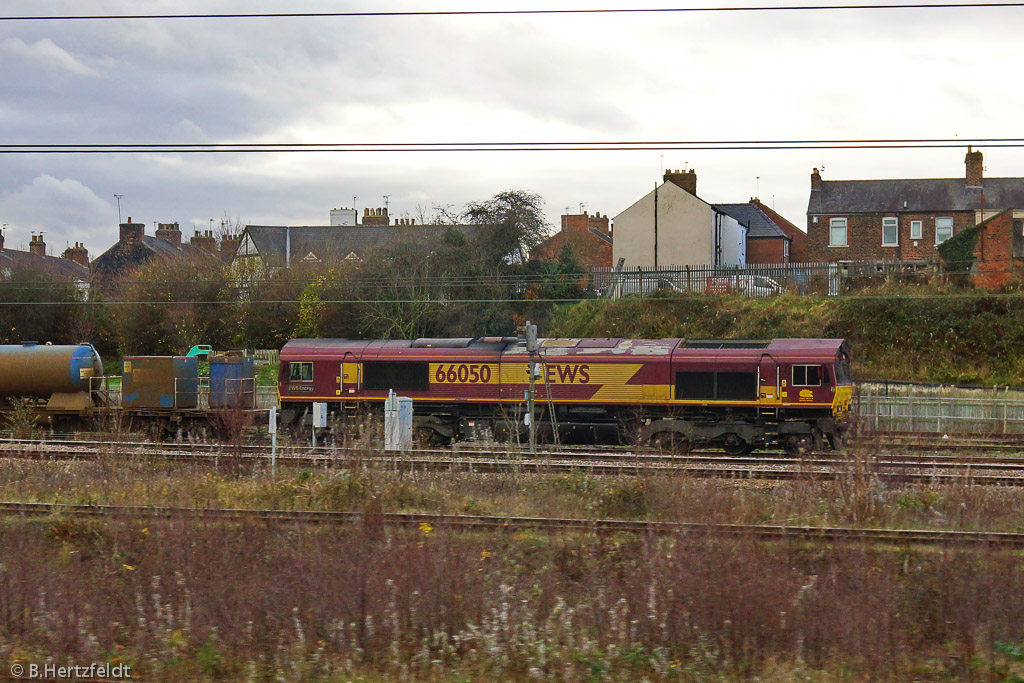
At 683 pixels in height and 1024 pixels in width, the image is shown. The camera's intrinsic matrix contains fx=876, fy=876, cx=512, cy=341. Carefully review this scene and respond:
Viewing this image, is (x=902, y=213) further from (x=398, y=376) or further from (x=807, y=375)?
(x=398, y=376)

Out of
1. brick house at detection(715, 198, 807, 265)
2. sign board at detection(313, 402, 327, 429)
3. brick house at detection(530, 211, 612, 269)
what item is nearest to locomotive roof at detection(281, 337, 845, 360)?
sign board at detection(313, 402, 327, 429)

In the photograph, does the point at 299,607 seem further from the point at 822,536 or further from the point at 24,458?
the point at 24,458

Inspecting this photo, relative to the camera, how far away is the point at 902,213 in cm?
4725

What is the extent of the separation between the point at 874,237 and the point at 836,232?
1.97m

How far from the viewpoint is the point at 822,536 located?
10906 millimetres

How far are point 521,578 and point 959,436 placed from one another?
18.4m

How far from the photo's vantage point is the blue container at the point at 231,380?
85.5 feet

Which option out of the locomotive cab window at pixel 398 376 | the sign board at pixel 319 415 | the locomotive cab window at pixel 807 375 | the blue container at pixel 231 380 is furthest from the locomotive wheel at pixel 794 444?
the blue container at pixel 231 380

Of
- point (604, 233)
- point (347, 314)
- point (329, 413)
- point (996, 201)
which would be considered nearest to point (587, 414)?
point (329, 413)

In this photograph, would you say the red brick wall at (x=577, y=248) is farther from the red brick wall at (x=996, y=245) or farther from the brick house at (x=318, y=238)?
the red brick wall at (x=996, y=245)

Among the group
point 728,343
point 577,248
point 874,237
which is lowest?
point 728,343

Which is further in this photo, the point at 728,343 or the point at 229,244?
the point at 229,244

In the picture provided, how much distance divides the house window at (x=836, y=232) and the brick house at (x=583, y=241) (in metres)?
13.2

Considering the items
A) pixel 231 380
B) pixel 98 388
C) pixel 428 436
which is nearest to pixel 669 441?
pixel 428 436
